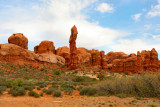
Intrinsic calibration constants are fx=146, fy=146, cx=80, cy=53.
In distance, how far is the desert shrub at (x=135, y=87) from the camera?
37.4 ft

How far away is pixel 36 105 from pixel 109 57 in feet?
258

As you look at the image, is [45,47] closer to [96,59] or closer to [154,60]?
[96,59]

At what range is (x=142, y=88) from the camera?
11.8 m

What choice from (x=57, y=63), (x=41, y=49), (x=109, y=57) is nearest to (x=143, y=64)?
(x=109, y=57)

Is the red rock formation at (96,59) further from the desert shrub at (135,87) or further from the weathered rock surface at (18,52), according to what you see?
the desert shrub at (135,87)

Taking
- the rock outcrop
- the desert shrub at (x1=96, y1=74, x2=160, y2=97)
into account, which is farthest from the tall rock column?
the desert shrub at (x1=96, y1=74, x2=160, y2=97)

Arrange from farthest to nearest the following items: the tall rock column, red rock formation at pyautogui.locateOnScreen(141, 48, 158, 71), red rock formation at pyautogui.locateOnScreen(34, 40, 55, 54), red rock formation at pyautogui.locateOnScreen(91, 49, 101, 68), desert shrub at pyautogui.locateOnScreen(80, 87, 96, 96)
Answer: red rock formation at pyautogui.locateOnScreen(91, 49, 101, 68) < red rock formation at pyautogui.locateOnScreen(141, 48, 158, 71) < red rock formation at pyautogui.locateOnScreen(34, 40, 55, 54) < the tall rock column < desert shrub at pyautogui.locateOnScreen(80, 87, 96, 96)

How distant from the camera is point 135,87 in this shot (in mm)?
12414

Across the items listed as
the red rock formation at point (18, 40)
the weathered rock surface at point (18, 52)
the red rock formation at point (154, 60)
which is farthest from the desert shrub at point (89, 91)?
the red rock formation at point (154, 60)

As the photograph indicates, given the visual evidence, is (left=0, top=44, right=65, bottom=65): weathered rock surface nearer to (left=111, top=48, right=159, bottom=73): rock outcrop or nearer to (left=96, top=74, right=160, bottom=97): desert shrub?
(left=111, top=48, right=159, bottom=73): rock outcrop

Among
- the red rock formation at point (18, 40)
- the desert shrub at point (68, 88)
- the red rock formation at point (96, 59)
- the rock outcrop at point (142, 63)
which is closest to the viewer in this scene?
the desert shrub at point (68, 88)

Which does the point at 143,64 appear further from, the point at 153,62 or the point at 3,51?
the point at 3,51

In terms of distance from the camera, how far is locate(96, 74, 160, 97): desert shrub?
1141 centimetres

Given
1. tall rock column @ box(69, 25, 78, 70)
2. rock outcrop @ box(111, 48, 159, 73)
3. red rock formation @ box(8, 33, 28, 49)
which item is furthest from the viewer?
rock outcrop @ box(111, 48, 159, 73)
